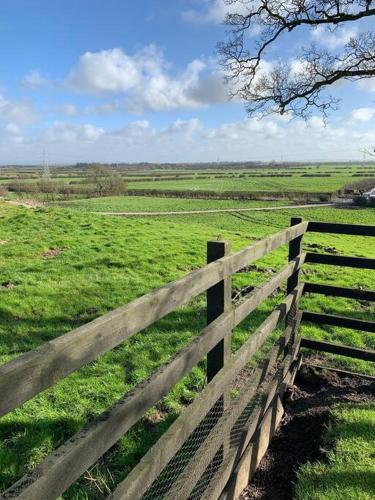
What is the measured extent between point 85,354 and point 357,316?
765 cm

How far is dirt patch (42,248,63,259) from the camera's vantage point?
11.4 meters

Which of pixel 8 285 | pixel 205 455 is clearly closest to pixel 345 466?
pixel 205 455

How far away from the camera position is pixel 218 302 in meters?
2.97

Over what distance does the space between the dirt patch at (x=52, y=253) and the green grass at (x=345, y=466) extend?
9.15 m

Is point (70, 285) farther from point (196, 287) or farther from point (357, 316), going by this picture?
point (196, 287)

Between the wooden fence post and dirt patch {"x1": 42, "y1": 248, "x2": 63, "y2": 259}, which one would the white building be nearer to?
dirt patch {"x1": 42, "y1": 248, "x2": 63, "y2": 259}

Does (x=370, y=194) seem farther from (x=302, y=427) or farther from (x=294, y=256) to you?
(x=302, y=427)

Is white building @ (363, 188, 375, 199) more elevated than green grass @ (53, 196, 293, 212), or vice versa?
white building @ (363, 188, 375, 199)

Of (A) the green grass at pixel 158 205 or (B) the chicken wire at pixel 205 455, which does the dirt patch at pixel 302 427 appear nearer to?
(B) the chicken wire at pixel 205 455

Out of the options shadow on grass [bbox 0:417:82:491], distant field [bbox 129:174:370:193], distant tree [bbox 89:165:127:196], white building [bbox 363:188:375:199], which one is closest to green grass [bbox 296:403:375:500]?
shadow on grass [bbox 0:417:82:491]

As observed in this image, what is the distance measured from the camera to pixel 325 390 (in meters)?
Answer: 5.20

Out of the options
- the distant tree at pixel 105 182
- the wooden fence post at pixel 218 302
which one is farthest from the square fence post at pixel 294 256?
the distant tree at pixel 105 182

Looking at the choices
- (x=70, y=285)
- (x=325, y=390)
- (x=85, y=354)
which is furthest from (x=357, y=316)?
(x=85, y=354)

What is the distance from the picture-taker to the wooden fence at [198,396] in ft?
4.83
